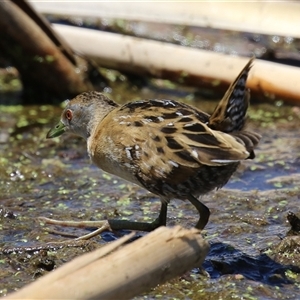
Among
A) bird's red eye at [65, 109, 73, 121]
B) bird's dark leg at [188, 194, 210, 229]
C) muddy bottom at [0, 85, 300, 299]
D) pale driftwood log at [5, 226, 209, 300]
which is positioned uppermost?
pale driftwood log at [5, 226, 209, 300]

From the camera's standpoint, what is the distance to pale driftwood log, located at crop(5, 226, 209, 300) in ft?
9.35

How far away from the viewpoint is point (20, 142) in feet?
22.1

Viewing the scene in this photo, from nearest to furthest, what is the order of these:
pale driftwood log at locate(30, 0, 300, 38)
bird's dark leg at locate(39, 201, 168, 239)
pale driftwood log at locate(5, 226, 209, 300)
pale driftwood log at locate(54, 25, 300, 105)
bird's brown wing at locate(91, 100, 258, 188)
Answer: pale driftwood log at locate(5, 226, 209, 300), bird's brown wing at locate(91, 100, 258, 188), bird's dark leg at locate(39, 201, 168, 239), pale driftwood log at locate(54, 25, 300, 105), pale driftwood log at locate(30, 0, 300, 38)

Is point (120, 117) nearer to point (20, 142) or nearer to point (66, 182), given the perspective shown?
point (66, 182)

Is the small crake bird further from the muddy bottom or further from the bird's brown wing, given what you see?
the muddy bottom

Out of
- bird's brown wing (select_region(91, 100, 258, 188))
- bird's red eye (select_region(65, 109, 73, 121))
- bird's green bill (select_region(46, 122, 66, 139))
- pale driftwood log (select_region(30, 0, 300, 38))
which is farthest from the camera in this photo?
pale driftwood log (select_region(30, 0, 300, 38))

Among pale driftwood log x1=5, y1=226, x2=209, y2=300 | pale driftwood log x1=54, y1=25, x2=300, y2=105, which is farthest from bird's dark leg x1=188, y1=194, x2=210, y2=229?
pale driftwood log x1=54, y1=25, x2=300, y2=105

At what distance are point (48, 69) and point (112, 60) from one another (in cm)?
67

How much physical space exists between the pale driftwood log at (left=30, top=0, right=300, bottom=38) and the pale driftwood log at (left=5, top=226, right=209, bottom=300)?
4374 millimetres

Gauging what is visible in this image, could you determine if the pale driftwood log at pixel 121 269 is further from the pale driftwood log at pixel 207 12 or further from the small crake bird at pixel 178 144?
the pale driftwood log at pixel 207 12

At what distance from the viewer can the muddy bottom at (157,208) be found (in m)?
4.33

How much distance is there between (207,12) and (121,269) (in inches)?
200

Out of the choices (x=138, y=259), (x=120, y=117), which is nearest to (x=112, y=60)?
(x=120, y=117)

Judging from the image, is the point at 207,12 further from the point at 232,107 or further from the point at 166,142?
the point at 166,142
